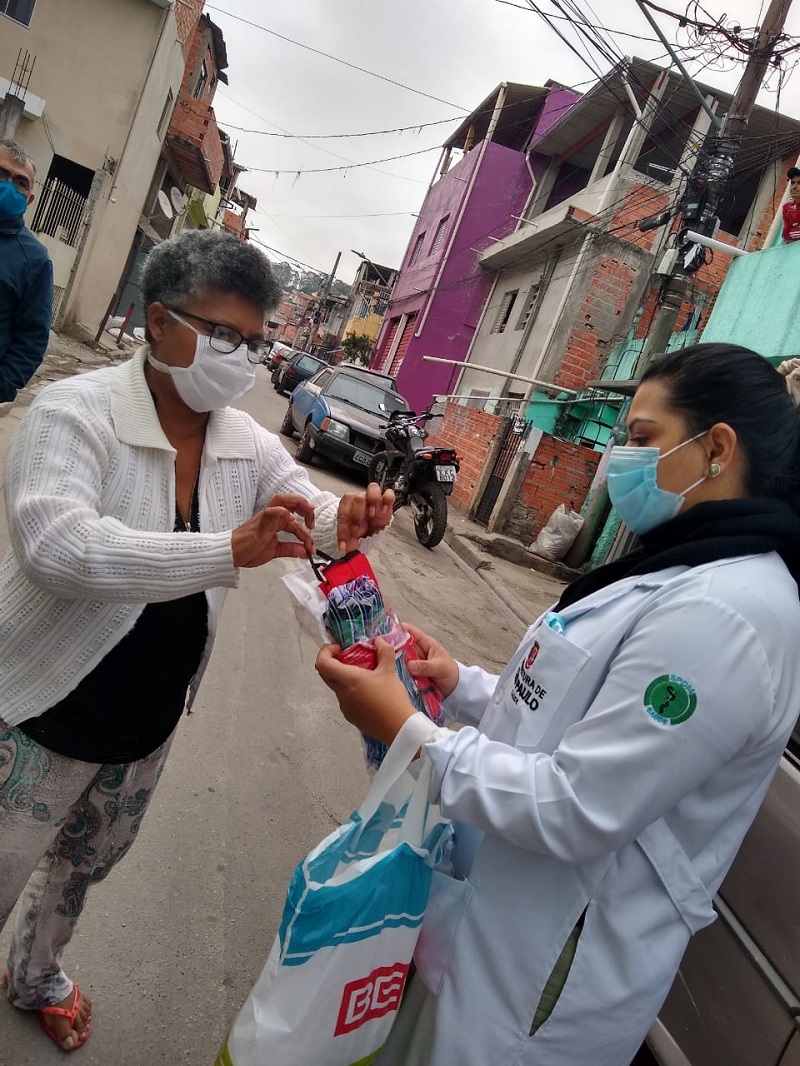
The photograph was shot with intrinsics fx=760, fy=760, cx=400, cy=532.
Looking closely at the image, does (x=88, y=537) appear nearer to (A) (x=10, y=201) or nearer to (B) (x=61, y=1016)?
(B) (x=61, y=1016)

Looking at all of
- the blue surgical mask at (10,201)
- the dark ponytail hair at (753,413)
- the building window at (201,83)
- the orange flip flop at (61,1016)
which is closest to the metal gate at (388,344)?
the building window at (201,83)

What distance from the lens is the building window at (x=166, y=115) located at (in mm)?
17469

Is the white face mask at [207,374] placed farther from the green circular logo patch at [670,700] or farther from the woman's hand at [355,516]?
the green circular logo patch at [670,700]

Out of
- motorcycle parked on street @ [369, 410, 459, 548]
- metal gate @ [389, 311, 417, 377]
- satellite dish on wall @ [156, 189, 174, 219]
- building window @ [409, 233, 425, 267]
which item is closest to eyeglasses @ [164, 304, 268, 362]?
motorcycle parked on street @ [369, 410, 459, 548]

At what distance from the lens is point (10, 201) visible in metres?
3.05

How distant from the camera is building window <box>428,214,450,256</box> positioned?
23172 millimetres

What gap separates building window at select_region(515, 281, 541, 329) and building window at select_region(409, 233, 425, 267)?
9407 millimetres

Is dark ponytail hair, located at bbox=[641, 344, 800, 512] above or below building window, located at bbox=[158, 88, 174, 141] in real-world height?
below

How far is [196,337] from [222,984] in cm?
186

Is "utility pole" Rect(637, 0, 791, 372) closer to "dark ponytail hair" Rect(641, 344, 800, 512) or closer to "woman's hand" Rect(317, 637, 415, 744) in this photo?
"dark ponytail hair" Rect(641, 344, 800, 512)

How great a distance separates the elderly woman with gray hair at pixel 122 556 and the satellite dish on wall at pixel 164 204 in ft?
69.5

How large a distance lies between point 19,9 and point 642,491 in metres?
18.2

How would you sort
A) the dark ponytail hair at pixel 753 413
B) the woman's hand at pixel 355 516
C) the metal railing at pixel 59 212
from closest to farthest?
the dark ponytail hair at pixel 753 413
the woman's hand at pixel 355 516
the metal railing at pixel 59 212

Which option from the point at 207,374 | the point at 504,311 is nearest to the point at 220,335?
the point at 207,374
